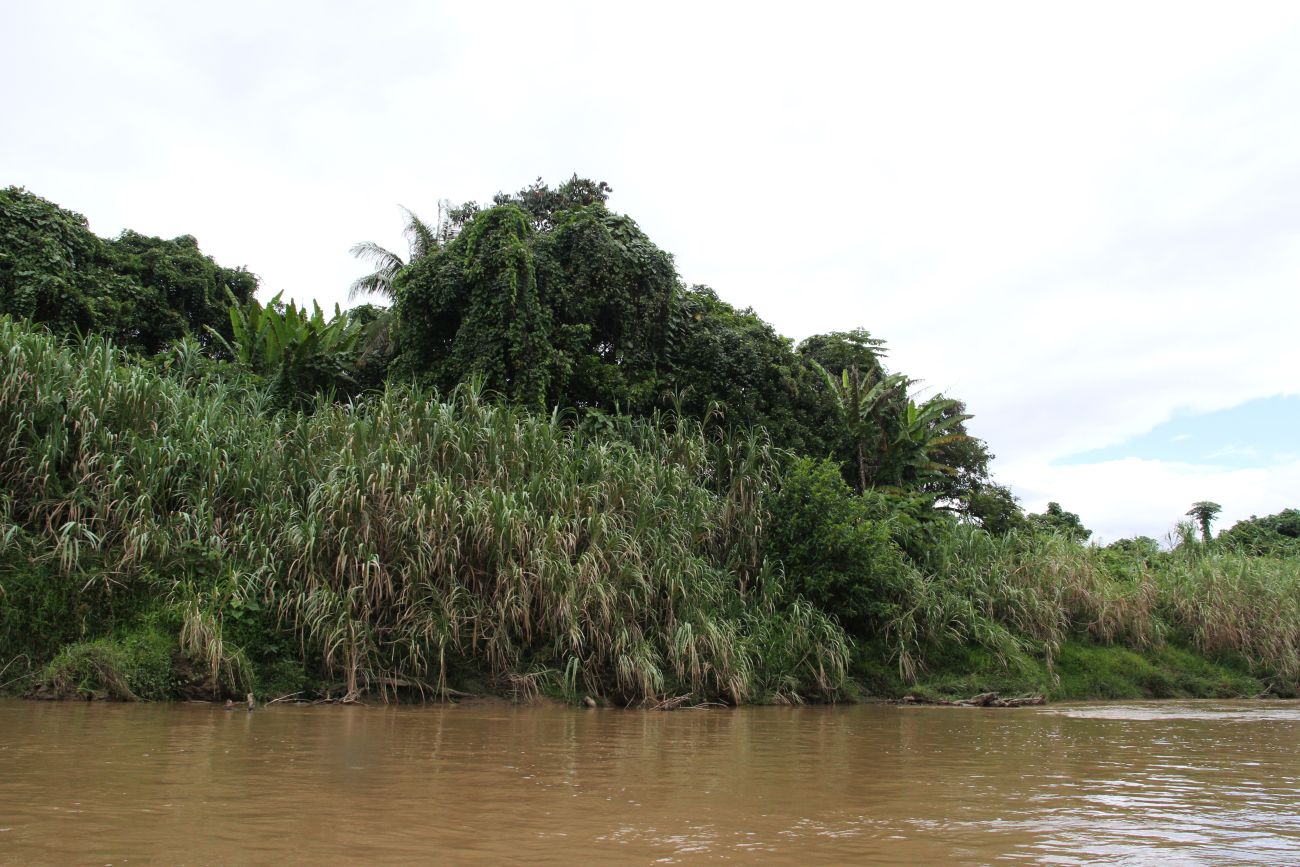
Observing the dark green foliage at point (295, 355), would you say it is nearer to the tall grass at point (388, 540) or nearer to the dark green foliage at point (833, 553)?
the tall grass at point (388, 540)

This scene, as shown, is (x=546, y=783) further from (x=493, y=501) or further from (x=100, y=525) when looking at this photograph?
(x=100, y=525)

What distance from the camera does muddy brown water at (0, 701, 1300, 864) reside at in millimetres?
2807

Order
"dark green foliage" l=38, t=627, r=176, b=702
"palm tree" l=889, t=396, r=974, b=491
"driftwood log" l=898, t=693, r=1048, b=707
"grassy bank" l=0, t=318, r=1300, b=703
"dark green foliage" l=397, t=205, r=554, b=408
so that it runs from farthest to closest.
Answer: "palm tree" l=889, t=396, r=974, b=491 → "dark green foliage" l=397, t=205, r=554, b=408 → "driftwood log" l=898, t=693, r=1048, b=707 → "grassy bank" l=0, t=318, r=1300, b=703 → "dark green foliage" l=38, t=627, r=176, b=702

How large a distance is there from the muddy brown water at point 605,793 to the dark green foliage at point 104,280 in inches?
490

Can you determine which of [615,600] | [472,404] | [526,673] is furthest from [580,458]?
[526,673]

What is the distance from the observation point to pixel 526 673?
8695mm

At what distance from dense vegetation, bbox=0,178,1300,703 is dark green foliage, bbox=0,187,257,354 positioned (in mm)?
88

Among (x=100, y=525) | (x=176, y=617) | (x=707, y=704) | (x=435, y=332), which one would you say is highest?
(x=435, y=332)

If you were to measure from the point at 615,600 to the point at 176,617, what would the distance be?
13.1ft

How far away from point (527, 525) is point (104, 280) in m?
14.2

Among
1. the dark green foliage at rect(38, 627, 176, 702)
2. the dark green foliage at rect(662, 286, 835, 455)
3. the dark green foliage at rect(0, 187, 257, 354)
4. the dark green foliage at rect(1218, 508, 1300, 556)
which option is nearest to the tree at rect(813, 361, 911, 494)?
the dark green foliage at rect(662, 286, 835, 455)

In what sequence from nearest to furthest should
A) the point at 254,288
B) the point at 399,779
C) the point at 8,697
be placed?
the point at 399,779 → the point at 8,697 → the point at 254,288

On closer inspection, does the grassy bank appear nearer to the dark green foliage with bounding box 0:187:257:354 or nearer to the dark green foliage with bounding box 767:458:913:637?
the dark green foliage with bounding box 767:458:913:637

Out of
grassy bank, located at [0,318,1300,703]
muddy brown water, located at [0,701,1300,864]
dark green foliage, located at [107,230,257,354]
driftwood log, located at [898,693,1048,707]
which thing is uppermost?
dark green foliage, located at [107,230,257,354]
